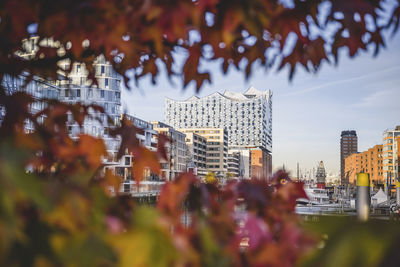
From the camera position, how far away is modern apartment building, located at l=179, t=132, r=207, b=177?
120 meters

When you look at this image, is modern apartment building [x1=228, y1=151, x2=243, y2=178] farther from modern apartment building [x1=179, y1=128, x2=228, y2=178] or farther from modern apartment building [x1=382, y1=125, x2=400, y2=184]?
modern apartment building [x1=382, y1=125, x2=400, y2=184]

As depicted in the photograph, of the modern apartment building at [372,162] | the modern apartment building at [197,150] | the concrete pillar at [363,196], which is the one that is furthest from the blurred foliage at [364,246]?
the modern apartment building at [372,162]

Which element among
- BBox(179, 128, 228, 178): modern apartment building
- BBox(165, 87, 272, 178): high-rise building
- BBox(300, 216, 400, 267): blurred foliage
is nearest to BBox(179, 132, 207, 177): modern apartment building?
BBox(179, 128, 228, 178): modern apartment building

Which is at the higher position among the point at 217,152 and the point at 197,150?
the point at 197,150

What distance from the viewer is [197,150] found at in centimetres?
12538

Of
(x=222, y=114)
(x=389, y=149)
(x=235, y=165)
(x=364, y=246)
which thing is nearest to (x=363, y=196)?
(x=364, y=246)

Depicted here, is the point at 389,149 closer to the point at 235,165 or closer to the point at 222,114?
the point at 235,165

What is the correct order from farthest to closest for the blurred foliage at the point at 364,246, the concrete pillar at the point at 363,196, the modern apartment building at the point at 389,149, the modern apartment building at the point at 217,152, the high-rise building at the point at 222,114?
the high-rise building at the point at 222,114, the modern apartment building at the point at 217,152, the modern apartment building at the point at 389,149, the concrete pillar at the point at 363,196, the blurred foliage at the point at 364,246

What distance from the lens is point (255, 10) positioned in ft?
4.14

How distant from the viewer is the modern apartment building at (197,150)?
120 metres

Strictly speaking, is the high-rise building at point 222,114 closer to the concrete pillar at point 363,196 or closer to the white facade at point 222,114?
the white facade at point 222,114

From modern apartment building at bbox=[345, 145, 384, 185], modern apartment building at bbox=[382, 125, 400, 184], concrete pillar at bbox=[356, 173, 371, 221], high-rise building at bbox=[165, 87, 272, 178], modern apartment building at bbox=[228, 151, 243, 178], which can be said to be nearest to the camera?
concrete pillar at bbox=[356, 173, 371, 221]

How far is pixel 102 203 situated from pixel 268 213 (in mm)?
610

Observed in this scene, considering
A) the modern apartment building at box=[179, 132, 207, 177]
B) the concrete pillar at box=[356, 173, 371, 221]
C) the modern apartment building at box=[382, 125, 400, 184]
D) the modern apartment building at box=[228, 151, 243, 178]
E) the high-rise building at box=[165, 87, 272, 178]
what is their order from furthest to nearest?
the high-rise building at box=[165, 87, 272, 178] → the modern apartment building at box=[228, 151, 243, 178] → the modern apartment building at box=[179, 132, 207, 177] → the modern apartment building at box=[382, 125, 400, 184] → the concrete pillar at box=[356, 173, 371, 221]
